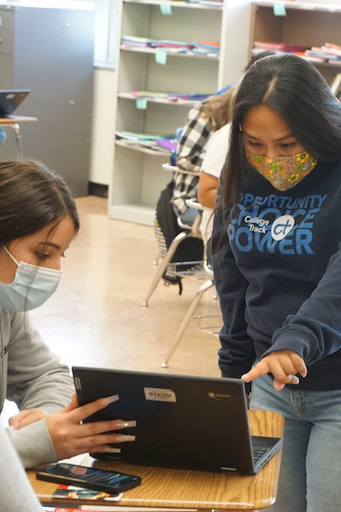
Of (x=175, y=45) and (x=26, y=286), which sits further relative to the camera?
(x=175, y=45)

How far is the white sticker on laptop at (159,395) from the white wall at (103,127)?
5.69 metres

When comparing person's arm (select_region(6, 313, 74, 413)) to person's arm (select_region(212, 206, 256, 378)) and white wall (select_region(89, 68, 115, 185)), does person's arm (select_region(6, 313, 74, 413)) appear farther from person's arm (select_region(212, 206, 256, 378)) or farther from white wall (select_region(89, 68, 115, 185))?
white wall (select_region(89, 68, 115, 185))

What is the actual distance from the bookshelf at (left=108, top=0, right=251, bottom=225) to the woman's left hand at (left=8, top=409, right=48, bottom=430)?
4.58 metres

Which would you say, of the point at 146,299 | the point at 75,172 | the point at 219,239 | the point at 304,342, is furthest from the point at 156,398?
the point at 75,172

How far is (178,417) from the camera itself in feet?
4.10

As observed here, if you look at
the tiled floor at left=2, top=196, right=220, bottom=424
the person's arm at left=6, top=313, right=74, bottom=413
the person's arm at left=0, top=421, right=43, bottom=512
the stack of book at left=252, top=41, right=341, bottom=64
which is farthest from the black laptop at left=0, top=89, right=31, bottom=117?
the person's arm at left=0, top=421, right=43, bottom=512

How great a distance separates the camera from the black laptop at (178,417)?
1.21 meters

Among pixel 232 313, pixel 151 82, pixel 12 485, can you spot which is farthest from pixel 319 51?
pixel 12 485

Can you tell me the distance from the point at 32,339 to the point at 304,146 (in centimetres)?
66

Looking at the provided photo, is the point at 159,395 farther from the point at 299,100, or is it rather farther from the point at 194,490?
the point at 299,100

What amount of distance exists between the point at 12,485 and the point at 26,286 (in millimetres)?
592

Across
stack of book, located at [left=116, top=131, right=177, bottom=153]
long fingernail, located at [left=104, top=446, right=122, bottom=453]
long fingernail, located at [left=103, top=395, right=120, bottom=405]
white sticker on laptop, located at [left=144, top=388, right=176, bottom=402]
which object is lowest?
stack of book, located at [left=116, top=131, right=177, bottom=153]

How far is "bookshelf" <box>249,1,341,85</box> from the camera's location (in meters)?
5.42

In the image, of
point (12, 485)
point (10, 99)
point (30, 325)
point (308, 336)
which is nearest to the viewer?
point (12, 485)
